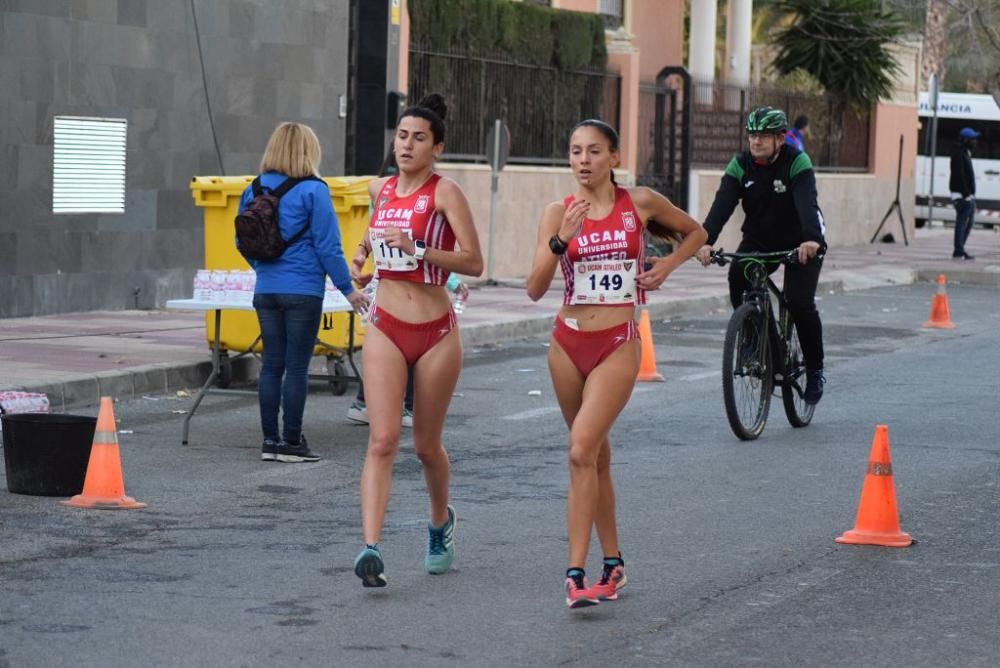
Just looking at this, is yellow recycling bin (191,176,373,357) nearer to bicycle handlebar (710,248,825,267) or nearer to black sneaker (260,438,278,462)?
black sneaker (260,438,278,462)

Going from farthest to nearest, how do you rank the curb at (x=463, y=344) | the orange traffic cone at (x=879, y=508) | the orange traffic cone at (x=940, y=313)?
Answer: the orange traffic cone at (x=940, y=313), the curb at (x=463, y=344), the orange traffic cone at (x=879, y=508)

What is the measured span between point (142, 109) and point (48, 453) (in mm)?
9729

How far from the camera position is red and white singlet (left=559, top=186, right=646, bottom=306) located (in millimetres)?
7004

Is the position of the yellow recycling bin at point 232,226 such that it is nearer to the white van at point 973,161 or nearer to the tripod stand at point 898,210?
the tripod stand at point 898,210

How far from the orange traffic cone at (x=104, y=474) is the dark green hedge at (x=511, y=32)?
578 inches

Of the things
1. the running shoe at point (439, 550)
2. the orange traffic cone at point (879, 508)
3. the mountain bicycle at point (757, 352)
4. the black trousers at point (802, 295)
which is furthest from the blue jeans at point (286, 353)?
the orange traffic cone at point (879, 508)

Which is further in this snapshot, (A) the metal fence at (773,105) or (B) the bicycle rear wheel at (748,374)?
(A) the metal fence at (773,105)

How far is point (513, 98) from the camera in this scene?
25109 mm

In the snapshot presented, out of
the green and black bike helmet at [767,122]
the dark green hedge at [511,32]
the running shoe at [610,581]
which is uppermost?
the dark green hedge at [511,32]

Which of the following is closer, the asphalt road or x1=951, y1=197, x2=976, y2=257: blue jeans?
the asphalt road

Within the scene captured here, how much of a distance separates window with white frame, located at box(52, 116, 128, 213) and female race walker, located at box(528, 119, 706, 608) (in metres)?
10.9

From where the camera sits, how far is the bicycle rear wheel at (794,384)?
459 inches

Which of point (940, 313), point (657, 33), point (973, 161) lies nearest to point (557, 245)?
point (940, 313)

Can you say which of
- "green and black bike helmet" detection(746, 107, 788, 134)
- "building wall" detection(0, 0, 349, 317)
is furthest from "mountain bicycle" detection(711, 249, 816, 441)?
"building wall" detection(0, 0, 349, 317)
